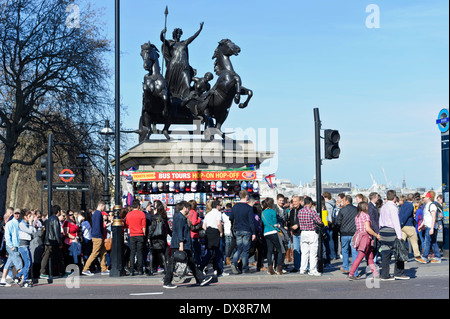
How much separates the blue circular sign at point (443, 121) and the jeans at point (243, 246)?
4.51 meters

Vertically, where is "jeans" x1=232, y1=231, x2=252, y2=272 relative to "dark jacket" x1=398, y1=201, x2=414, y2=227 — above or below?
below

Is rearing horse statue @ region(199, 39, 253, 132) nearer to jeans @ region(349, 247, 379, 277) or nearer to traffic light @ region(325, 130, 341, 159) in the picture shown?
traffic light @ region(325, 130, 341, 159)

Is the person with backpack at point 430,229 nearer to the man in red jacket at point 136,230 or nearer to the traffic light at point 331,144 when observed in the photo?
the traffic light at point 331,144

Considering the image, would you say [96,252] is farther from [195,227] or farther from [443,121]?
[443,121]

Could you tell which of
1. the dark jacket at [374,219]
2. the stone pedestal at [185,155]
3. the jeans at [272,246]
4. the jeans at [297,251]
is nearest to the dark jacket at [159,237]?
the jeans at [272,246]

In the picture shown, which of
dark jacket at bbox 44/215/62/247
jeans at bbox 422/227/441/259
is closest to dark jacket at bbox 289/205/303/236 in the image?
jeans at bbox 422/227/441/259

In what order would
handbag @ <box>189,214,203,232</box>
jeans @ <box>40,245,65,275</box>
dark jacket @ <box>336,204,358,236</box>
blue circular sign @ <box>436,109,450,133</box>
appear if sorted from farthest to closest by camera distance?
handbag @ <box>189,214,203,232</box> → jeans @ <box>40,245,65,275</box> → dark jacket @ <box>336,204,358,236</box> → blue circular sign @ <box>436,109,450,133</box>

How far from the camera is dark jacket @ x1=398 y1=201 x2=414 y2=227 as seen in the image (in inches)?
749

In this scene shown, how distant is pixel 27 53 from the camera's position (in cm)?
3366

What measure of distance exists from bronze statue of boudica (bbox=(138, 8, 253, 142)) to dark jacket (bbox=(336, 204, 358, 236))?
848 cm

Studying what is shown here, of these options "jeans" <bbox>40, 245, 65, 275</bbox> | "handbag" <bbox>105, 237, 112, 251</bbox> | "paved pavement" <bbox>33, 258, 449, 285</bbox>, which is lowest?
"paved pavement" <bbox>33, 258, 449, 285</bbox>

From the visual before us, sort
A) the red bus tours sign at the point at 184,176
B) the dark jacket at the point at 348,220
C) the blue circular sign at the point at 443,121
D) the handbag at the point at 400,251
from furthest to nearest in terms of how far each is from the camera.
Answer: the red bus tours sign at the point at 184,176, the dark jacket at the point at 348,220, the blue circular sign at the point at 443,121, the handbag at the point at 400,251

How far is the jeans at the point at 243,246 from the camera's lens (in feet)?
55.9

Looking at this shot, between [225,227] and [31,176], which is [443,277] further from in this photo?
[31,176]
